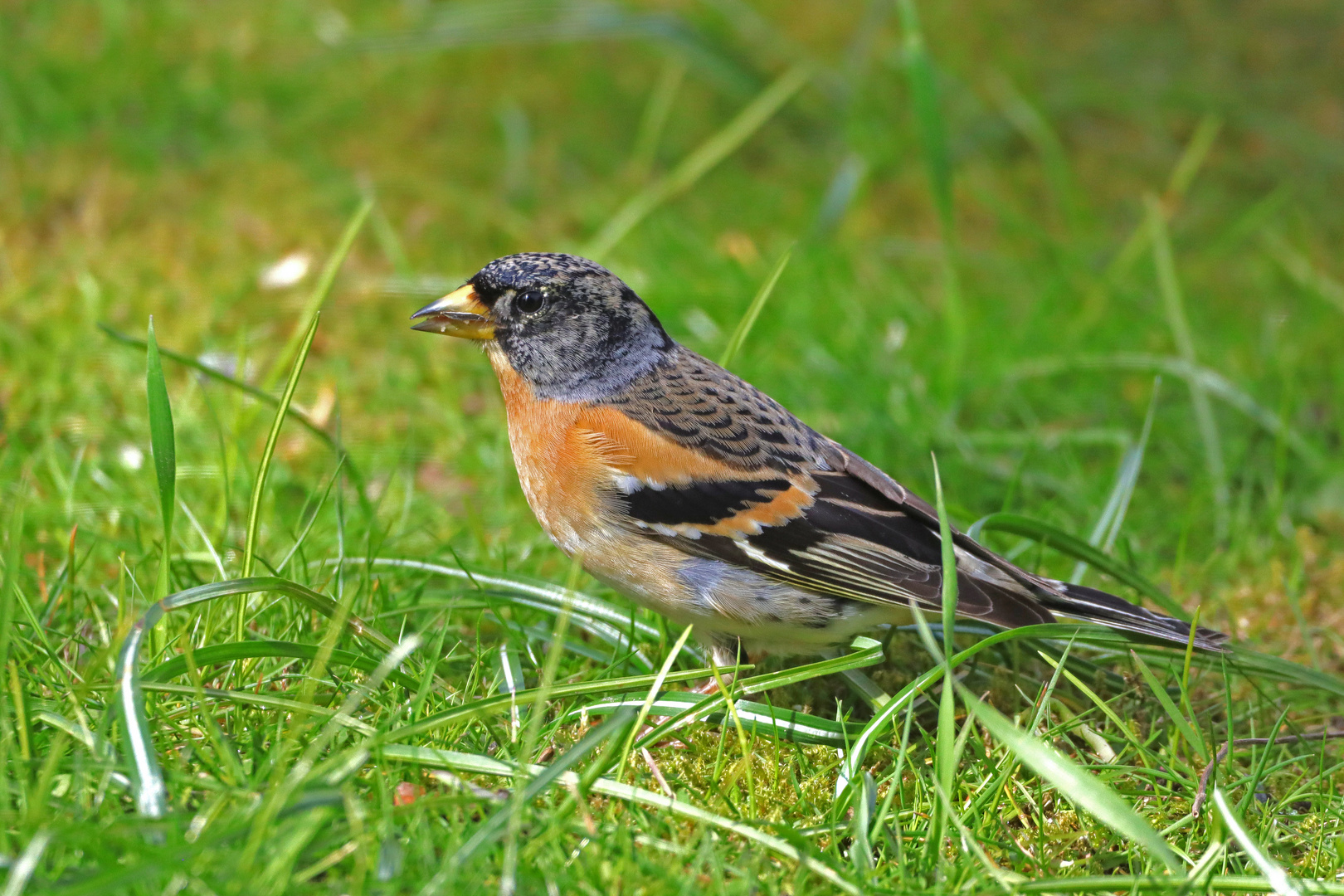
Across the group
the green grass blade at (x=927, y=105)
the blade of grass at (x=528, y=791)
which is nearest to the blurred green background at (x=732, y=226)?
the green grass blade at (x=927, y=105)

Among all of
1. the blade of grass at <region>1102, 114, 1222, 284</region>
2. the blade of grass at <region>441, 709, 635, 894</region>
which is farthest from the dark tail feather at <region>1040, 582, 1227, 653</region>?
the blade of grass at <region>1102, 114, 1222, 284</region>

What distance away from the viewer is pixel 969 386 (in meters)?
4.48

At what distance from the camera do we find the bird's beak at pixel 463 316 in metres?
3.19

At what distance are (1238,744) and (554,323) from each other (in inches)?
76.6

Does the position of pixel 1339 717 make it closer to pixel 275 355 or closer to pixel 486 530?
pixel 486 530

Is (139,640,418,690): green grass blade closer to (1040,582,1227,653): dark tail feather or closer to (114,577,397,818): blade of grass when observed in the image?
(114,577,397,818): blade of grass

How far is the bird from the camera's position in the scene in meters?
2.72

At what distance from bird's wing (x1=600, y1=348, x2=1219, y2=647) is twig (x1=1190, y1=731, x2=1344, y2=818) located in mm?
250

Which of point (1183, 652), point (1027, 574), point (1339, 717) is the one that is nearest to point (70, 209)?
point (1027, 574)

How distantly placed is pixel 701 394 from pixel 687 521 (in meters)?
0.39

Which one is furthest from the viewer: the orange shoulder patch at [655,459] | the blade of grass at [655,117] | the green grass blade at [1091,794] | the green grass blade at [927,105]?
the blade of grass at [655,117]

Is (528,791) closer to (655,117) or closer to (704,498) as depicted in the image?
(704,498)

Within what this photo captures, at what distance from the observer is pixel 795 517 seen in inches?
111

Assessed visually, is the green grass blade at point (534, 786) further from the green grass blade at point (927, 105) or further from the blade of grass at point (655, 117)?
the blade of grass at point (655, 117)
